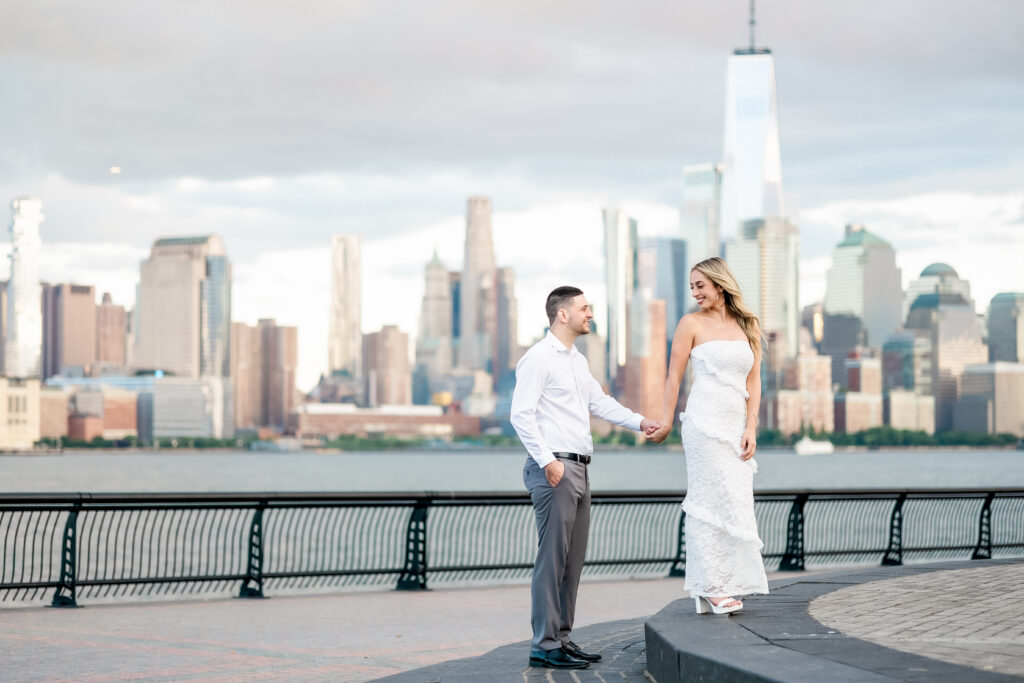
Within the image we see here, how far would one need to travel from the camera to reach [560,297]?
7.45 m

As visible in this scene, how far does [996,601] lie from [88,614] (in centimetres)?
757

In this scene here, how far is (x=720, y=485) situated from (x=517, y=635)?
123 inches

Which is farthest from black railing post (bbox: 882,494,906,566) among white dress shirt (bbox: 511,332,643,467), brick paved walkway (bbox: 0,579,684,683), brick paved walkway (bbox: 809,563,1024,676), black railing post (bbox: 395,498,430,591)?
white dress shirt (bbox: 511,332,643,467)

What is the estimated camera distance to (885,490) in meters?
16.0

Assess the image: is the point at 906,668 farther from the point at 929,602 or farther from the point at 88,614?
the point at 88,614

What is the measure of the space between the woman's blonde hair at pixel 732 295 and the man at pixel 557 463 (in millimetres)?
759

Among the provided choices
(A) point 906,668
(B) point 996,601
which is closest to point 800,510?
(B) point 996,601

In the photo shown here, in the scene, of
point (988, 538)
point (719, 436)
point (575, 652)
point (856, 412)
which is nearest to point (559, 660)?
point (575, 652)

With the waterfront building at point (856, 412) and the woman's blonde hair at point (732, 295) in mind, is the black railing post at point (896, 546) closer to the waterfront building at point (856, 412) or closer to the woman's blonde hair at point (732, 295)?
the woman's blonde hair at point (732, 295)

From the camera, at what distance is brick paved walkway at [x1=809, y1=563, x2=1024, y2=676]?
6059 millimetres

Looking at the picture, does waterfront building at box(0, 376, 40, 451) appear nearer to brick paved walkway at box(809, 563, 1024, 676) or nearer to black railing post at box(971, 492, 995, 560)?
black railing post at box(971, 492, 995, 560)

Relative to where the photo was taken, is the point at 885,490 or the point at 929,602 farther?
the point at 885,490

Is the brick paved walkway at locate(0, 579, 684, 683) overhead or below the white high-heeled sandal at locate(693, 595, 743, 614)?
below

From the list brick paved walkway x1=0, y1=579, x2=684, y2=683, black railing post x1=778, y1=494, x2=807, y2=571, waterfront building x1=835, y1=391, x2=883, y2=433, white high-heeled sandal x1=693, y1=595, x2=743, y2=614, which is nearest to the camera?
white high-heeled sandal x1=693, y1=595, x2=743, y2=614
